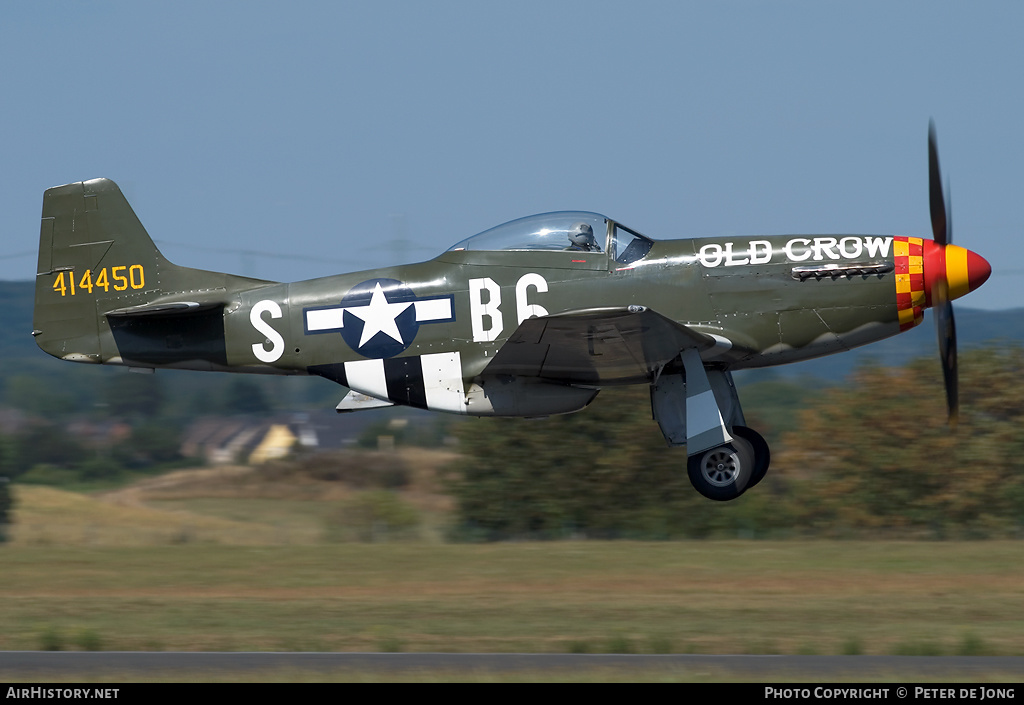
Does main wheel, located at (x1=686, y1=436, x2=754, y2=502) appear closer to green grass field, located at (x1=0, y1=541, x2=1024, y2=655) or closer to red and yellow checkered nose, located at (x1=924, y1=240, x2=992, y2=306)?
green grass field, located at (x1=0, y1=541, x2=1024, y2=655)

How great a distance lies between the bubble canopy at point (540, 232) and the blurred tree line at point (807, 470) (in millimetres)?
17452

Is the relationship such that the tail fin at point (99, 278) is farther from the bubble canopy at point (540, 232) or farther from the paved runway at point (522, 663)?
the paved runway at point (522, 663)

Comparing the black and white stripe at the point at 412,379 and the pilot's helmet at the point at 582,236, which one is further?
the black and white stripe at the point at 412,379

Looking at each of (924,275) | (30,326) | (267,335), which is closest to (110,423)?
(267,335)

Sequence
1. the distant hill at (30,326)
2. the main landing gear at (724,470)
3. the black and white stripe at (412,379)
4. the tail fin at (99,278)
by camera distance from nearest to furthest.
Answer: the main landing gear at (724,470)
the black and white stripe at (412,379)
the tail fin at (99,278)
the distant hill at (30,326)

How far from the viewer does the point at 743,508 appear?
30281mm

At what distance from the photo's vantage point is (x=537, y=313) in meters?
11.5

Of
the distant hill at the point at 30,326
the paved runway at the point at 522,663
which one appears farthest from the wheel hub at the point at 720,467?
the distant hill at the point at 30,326

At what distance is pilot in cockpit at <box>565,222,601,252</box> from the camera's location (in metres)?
11.5

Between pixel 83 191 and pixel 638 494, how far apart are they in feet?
65.4

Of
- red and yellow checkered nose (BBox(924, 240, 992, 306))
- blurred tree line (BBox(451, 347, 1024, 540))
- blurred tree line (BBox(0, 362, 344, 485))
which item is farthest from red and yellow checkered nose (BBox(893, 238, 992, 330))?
blurred tree line (BBox(0, 362, 344, 485))

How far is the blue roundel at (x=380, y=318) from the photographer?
468 inches

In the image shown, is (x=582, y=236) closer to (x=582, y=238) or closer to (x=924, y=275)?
(x=582, y=238)

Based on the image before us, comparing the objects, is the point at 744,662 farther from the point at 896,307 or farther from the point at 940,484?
the point at 940,484
